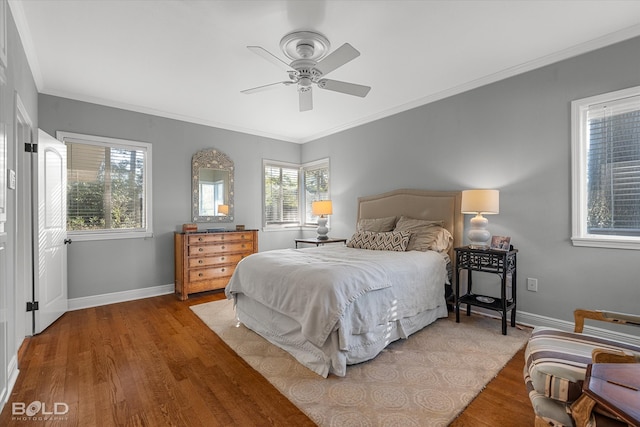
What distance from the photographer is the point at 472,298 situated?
3.11 metres

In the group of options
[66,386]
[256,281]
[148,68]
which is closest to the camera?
[66,386]

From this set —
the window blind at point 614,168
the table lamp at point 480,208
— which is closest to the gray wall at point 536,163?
the window blind at point 614,168

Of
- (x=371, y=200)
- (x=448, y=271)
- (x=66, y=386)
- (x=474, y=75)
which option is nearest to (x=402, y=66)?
(x=474, y=75)

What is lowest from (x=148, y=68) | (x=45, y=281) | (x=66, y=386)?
(x=66, y=386)

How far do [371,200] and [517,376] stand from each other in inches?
115

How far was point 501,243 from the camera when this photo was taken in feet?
10.1

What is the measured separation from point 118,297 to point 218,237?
4.94 ft

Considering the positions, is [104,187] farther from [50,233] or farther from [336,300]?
[336,300]

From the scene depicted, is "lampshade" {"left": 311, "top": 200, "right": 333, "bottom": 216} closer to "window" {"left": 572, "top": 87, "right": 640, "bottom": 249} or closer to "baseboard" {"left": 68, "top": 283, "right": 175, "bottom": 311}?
"baseboard" {"left": 68, "top": 283, "right": 175, "bottom": 311}

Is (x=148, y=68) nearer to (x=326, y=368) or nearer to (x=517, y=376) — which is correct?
(x=326, y=368)

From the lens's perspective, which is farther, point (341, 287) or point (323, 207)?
point (323, 207)

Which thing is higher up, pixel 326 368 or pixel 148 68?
pixel 148 68

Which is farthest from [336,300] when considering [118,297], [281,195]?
[281,195]

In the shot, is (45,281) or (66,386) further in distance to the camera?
(45,281)
